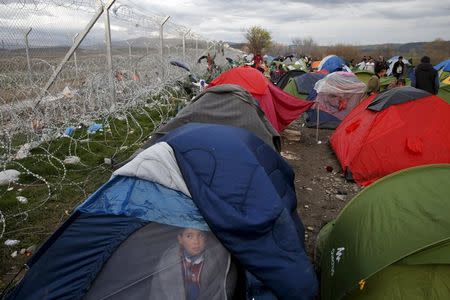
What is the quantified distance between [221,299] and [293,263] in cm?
49

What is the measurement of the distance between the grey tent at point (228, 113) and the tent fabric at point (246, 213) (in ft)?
7.30

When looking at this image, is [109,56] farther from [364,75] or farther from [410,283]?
[410,283]

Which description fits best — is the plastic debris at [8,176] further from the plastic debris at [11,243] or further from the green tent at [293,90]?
the green tent at [293,90]

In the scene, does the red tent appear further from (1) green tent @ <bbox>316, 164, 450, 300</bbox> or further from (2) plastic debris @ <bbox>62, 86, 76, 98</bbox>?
(1) green tent @ <bbox>316, 164, 450, 300</bbox>

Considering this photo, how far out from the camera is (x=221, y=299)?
2.27m

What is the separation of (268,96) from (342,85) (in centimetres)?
275

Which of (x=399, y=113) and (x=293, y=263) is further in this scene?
(x=399, y=113)

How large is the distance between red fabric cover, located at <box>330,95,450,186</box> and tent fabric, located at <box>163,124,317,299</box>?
398 centimetres

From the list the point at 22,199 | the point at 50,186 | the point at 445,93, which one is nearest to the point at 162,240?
the point at 22,199

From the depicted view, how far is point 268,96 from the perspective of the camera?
7629 mm

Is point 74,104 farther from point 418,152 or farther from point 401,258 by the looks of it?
point 401,258

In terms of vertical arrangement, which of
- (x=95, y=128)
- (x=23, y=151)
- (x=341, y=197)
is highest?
(x=95, y=128)

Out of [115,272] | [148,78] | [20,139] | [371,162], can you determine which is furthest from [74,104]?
[115,272]

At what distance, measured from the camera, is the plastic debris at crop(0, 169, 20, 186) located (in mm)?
5203
